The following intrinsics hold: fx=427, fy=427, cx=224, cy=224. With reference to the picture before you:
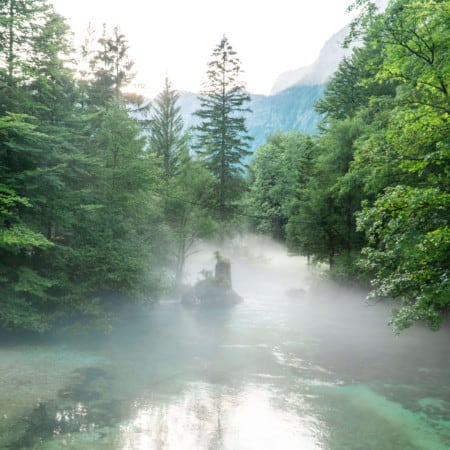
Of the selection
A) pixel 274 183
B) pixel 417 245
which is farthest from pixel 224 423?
pixel 274 183

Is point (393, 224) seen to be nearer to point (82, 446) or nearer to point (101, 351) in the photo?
point (82, 446)

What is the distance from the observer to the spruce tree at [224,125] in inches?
1575

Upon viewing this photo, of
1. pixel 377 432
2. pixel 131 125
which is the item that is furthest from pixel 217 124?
pixel 377 432

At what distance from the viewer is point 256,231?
186ft

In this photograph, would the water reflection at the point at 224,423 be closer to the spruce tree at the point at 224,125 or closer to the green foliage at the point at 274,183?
the spruce tree at the point at 224,125

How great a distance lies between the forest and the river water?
7.96 feet

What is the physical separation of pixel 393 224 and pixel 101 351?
12743 millimetres

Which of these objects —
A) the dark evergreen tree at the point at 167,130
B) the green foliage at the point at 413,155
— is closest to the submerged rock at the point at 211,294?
the dark evergreen tree at the point at 167,130

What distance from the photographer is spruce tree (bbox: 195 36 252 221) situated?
40000mm

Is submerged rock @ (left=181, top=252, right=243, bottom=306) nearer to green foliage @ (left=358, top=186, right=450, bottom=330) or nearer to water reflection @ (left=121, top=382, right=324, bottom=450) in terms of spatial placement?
water reflection @ (left=121, top=382, right=324, bottom=450)

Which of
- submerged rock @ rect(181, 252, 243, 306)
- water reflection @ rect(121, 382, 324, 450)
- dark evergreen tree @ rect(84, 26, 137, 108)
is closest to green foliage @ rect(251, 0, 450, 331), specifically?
water reflection @ rect(121, 382, 324, 450)

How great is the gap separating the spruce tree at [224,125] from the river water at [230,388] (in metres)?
18.4

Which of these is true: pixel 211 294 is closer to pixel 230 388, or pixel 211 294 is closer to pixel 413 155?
pixel 230 388

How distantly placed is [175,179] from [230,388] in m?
21.6
